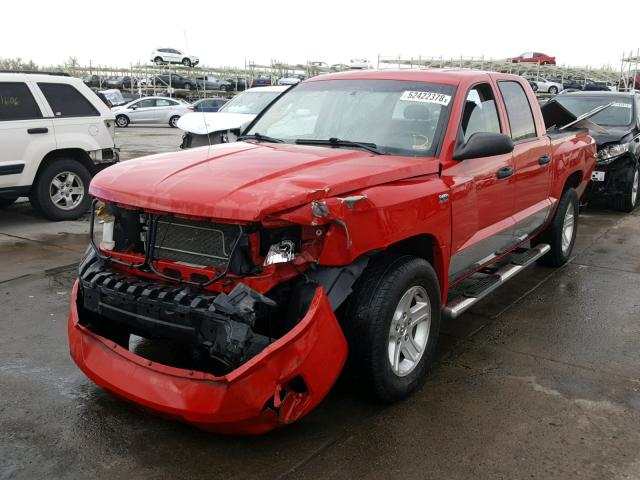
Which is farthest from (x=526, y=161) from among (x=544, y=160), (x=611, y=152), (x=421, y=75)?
(x=611, y=152)

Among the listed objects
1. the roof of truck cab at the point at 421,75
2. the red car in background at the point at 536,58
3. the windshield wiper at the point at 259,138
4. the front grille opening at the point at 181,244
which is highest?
the red car in background at the point at 536,58

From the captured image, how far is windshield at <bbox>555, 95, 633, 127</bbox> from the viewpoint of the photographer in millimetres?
10235

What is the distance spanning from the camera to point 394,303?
133 inches

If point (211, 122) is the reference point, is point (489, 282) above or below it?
below

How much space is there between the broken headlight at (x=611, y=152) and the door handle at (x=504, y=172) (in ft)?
18.3

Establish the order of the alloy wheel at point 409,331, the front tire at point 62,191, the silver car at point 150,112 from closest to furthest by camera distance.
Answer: the alloy wheel at point 409,331, the front tire at point 62,191, the silver car at point 150,112

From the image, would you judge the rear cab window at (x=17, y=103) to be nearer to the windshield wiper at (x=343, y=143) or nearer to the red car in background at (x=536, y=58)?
the windshield wiper at (x=343, y=143)

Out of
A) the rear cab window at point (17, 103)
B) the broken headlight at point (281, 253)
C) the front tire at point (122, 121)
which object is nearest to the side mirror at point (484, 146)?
the broken headlight at point (281, 253)

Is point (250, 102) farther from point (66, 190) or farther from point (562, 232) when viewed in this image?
point (562, 232)

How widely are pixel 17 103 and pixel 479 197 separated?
20.5 feet

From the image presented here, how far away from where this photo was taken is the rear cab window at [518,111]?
507 cm

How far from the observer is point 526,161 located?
5.06 m

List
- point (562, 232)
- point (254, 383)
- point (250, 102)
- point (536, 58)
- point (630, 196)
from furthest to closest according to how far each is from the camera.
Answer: point (536, 58) < point (250, 102) < point (630, 196) < point (562, 232) < point (254, 383)

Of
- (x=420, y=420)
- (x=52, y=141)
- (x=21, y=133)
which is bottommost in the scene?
(x=420, y=420)
